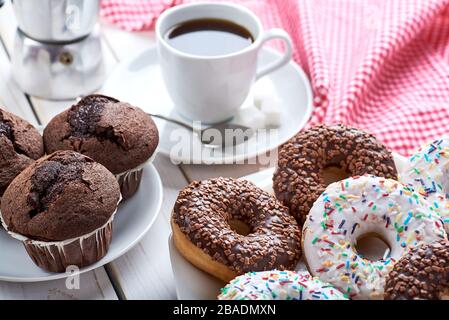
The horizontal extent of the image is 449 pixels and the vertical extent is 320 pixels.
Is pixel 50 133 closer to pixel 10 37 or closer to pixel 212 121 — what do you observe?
pixel 212 121

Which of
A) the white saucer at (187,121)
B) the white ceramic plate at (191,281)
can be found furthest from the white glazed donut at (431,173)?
the white saucer at (187,121)

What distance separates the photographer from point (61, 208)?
1295 millimetres

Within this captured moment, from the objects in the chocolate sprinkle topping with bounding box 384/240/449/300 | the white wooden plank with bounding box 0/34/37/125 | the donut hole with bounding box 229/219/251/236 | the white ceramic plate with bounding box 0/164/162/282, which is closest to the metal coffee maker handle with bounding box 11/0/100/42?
the white wooden plank with bounding box 0/34/37/125

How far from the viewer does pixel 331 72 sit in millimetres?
1973

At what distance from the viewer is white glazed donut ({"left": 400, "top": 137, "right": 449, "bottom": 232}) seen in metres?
1.38

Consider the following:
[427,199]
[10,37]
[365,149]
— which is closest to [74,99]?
[10,37]

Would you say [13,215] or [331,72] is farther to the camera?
[331,72]

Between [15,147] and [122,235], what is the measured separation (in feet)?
0.91

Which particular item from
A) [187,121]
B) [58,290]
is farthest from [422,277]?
[187,121]

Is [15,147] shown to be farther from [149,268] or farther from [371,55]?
[371,55]

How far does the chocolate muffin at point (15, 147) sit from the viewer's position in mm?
1401

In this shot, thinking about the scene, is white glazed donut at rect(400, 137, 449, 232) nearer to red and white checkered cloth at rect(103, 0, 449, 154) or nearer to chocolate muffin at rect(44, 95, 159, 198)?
red and white checkered cloth at rect(103, 0, 449, 154)

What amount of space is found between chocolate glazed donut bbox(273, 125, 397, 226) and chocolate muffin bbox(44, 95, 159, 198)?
297 mm

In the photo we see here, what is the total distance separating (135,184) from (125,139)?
117 millimetres
